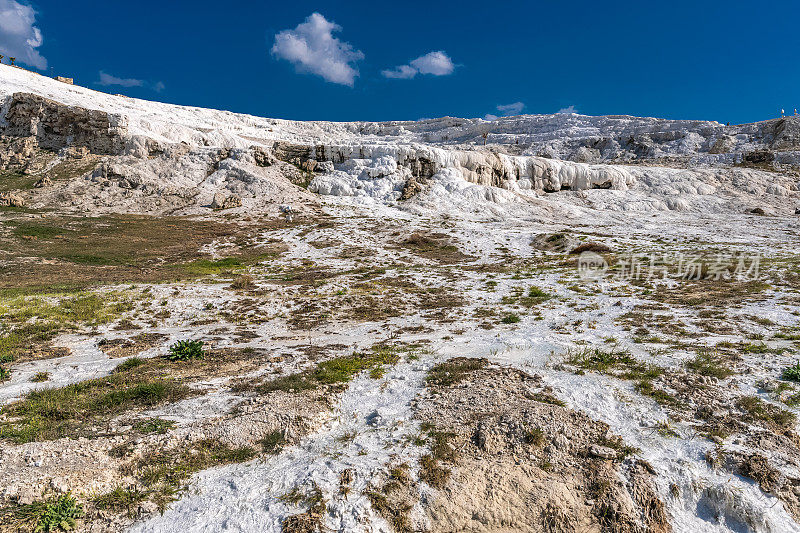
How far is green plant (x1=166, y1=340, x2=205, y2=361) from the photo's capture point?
1107 centimetres

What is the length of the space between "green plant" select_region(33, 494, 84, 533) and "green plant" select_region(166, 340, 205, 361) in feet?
20.9

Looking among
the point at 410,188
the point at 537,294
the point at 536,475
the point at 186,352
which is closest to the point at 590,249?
the point at 537,294

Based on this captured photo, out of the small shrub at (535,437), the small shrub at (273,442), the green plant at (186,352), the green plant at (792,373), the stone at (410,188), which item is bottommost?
the green plant at (186,352)

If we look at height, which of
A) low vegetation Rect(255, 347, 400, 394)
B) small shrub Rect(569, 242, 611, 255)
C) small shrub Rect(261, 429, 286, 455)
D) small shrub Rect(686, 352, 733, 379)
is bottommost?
low vegetation Rect(255, 347, 400, 394)

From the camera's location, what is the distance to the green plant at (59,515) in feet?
15.2

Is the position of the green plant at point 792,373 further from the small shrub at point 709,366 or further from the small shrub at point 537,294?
the small shrub at point 537,294

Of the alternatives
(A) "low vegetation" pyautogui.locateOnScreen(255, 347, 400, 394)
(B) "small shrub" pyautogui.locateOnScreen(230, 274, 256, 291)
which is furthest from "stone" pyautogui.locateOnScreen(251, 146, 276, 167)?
(A) "low vegetation" pyautogui.locateOnScreen(255, 347, 400, 394)

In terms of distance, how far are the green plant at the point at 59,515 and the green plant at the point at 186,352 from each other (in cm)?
638

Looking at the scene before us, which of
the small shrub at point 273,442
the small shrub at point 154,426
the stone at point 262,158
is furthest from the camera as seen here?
the stone at point 262,158

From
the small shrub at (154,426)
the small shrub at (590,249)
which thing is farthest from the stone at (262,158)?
the small shrub at (154,426)

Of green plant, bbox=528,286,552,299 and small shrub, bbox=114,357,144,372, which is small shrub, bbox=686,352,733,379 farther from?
small shrub, bbox=114,357,144,372

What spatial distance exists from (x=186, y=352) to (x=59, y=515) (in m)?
6.84

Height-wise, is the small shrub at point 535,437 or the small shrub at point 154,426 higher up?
the small shrub at point 535,437

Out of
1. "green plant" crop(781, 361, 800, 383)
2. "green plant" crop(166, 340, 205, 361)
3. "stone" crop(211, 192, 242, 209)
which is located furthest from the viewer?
"stone" crop(211, 192, 242, 209)
